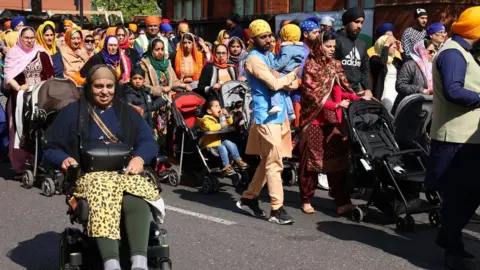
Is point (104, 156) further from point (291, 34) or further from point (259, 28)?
point (291, 34)

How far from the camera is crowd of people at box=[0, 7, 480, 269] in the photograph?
5.47 m

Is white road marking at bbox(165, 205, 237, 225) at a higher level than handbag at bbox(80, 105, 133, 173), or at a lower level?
lower

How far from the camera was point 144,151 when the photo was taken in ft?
17.9

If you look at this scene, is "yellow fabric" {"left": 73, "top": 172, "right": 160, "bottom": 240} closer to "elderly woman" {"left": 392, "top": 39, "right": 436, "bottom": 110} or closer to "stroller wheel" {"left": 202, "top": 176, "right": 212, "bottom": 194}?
"stroller wheel" {"left": 202, "top": 176, "right": 212, "bottom": 194}

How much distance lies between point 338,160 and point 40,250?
310cm

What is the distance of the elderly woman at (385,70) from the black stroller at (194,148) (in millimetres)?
2371

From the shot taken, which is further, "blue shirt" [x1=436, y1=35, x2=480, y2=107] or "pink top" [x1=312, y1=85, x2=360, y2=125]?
"pink top" [x1=312, y1=85, x2=360, y2=125]

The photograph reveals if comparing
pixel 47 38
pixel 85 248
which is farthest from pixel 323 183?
pixel 85 248

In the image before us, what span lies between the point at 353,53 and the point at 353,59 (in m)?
0.08

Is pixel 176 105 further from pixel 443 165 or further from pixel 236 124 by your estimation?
pixel 443 165

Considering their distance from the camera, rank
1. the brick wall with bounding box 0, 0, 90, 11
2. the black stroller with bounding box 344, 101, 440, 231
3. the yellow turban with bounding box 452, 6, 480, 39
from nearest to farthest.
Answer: the yellow turban with bounding box 452, 6, 480, 39 → the black stroller with bounding box 344, 101, 440, 231 → the brick wall with bounding box 0, 0, 90, 11

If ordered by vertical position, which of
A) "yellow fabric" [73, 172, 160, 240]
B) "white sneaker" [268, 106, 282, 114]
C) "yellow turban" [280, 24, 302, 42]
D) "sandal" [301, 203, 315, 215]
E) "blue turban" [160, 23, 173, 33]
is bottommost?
"sandal" [301, 203, 315, 215]

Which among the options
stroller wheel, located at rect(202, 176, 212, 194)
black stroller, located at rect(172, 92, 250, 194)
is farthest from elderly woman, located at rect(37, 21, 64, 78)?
stroller wheel, located at rect(202, 176, 212, 194)

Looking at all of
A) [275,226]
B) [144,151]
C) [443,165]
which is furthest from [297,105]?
[144,151]
